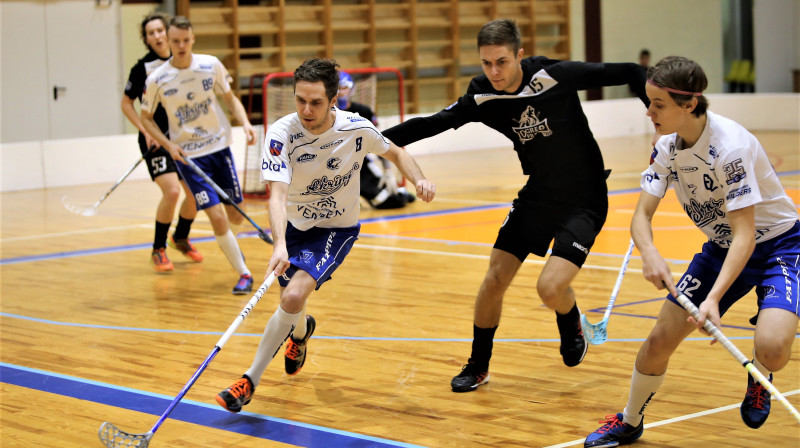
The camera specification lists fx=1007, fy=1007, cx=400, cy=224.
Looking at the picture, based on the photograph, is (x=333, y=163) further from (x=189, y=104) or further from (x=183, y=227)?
(x=183, y=227)

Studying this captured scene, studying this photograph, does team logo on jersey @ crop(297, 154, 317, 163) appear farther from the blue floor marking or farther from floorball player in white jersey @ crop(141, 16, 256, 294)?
floorball player in white jersey @ crop(141, 16, 256, 294)

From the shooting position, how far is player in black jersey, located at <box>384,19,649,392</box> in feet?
13.1

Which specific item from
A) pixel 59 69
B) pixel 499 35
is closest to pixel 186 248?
pixel 499 35

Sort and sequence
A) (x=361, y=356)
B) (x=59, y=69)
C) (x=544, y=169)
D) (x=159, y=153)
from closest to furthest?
(x=544, y=169) < (x=361, y=356) < (x=159, y=153) < (x=59, y=69)

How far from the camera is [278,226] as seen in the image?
3625 millimetres

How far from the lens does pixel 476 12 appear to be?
17.0 metres

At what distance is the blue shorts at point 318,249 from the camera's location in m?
3.95

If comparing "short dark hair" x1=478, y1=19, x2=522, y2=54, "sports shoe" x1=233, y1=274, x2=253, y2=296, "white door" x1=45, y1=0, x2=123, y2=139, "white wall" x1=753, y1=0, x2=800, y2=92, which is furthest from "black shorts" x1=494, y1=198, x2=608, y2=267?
"white wall" x1=753, y1=0, x2=800, y2=92

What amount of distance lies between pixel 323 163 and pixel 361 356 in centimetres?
107

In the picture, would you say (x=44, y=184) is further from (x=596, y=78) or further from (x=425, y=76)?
(x=596, y=78)

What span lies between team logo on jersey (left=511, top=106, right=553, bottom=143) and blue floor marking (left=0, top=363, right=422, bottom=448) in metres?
1.37

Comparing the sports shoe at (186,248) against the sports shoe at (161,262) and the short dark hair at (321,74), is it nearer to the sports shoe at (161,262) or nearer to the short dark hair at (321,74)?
the sports shoe at (161,262)

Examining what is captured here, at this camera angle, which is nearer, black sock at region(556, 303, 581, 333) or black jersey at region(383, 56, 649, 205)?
black jersey at region(383, 56, 649, 205)

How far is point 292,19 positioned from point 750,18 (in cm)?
1051
